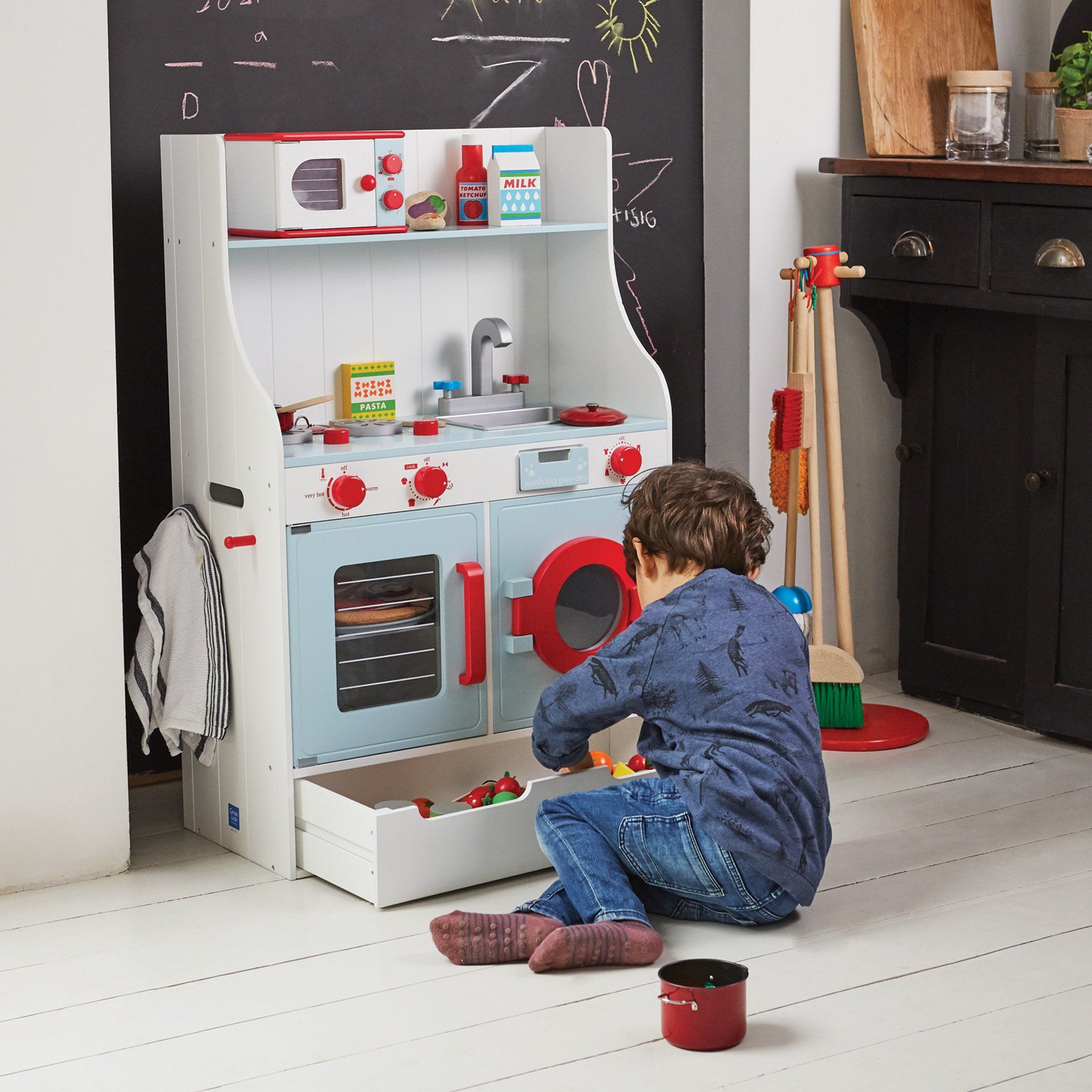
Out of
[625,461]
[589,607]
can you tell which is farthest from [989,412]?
[589,607]

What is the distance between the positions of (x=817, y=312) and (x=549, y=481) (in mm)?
788

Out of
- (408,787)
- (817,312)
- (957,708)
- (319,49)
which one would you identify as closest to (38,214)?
(319,49)

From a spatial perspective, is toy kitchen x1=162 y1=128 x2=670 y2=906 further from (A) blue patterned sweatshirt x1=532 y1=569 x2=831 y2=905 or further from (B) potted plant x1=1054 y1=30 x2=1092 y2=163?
(B) potted plant x1=1054 y1=30 x2=1092 y2=163

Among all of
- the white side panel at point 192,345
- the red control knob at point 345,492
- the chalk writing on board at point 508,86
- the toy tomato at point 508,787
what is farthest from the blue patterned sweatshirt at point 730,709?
the chalk writing on board at point 508,86

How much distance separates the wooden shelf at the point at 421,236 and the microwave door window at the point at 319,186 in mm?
54

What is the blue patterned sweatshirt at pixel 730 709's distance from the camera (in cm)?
222

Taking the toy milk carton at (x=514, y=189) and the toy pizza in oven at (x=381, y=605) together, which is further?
the toy milk carton at (x=514, y=189)

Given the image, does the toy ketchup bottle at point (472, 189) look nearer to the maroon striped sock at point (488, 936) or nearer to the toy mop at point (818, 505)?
the toy mop at point (818, 505)

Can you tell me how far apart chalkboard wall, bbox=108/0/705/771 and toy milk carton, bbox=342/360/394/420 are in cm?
33

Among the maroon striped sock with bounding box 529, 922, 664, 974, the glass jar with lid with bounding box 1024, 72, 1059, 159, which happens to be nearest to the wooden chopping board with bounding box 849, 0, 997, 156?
the glass jar with lid with bounding box 1024, 72, 1059, 159

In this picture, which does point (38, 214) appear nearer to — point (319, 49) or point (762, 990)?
point (319, 49)

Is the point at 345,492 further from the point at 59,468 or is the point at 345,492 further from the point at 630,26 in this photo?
the point at 630,26

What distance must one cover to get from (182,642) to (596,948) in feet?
2.96

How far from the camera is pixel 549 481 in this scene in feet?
9.15
